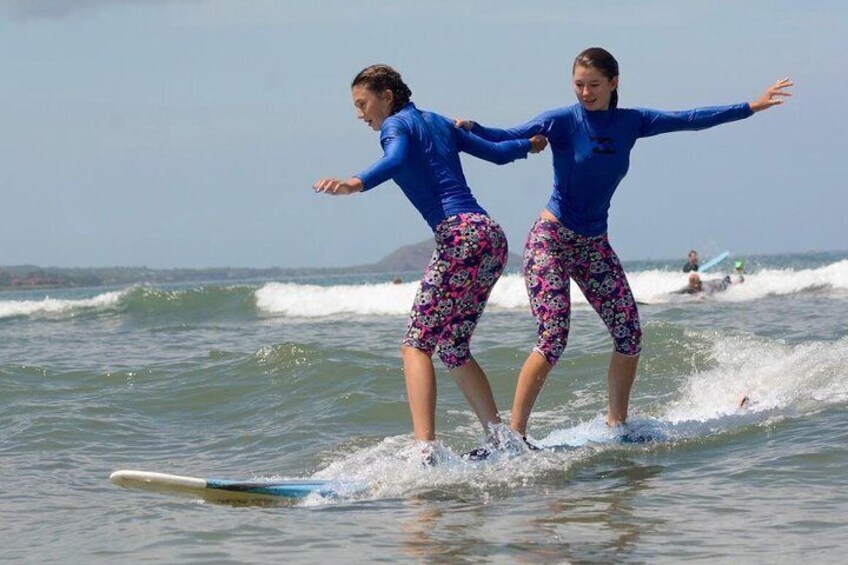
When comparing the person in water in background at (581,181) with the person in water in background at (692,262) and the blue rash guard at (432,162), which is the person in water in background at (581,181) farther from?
the person in water in background at (692,262)

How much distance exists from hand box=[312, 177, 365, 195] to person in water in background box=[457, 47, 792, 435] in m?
1.60

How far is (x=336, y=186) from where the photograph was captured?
221 inches

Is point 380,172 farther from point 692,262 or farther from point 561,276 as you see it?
point 692,262

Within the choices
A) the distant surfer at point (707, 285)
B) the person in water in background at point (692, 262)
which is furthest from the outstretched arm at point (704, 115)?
the person in water in background at point (692, 262)

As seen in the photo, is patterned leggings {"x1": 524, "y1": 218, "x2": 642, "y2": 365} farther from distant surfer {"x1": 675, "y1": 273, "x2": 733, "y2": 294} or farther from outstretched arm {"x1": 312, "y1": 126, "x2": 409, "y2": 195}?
distant surfer {"x1": 675, "y1": 273, "x2": 733, "y2": 294}

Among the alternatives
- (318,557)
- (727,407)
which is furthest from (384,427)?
(318,557)

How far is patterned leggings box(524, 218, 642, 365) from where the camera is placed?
719cm

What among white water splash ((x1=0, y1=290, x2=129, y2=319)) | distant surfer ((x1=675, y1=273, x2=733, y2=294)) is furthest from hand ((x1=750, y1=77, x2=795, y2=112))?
white water splash ((x1=0, y1=290, x2=129, y2=319))

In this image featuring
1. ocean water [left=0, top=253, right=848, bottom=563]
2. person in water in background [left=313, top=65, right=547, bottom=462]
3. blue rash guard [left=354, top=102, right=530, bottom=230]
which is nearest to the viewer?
ocean water [left=0, top=253, right=848, bottom=563]

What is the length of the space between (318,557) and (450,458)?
1.73 metres

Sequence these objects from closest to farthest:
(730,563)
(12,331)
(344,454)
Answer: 1. (730,563)
2. (344,454)
3. (12,331)

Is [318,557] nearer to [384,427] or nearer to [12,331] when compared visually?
[384,427]

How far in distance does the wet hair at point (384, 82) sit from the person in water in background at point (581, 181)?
773mm

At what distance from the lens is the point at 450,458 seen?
6.74 m
